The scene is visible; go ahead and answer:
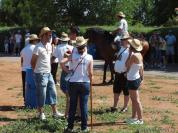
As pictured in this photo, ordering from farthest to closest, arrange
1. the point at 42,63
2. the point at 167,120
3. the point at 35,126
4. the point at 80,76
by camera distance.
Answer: the point at 167,120 → the point at 42,63 → the point at 35,126 → the point at 80,76

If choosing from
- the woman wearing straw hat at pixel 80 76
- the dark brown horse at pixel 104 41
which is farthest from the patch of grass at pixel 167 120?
the dark brown horse at pixel 104 41

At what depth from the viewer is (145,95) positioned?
16000mm

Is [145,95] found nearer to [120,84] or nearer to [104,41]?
[104,41]

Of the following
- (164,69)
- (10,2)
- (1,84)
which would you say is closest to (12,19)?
(10,2)

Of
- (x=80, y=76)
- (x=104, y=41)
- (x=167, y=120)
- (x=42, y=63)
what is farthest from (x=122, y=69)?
(x=104, y=41)

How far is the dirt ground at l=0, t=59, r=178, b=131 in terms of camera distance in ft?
41.9

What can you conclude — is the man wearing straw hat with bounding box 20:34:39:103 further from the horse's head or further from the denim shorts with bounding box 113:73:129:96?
the horse's head

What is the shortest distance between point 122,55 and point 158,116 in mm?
1756

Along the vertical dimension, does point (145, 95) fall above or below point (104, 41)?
below

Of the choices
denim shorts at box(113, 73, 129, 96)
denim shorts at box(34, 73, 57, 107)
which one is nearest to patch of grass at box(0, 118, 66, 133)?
denim shorts at box(34, 73, 57, 107)

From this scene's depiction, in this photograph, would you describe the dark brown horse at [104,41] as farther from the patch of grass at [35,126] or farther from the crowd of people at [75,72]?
the patch of grass at [35,126]

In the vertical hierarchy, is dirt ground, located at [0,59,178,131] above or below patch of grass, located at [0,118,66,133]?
below

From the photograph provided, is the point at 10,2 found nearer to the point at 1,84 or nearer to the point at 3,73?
the point at 3,73

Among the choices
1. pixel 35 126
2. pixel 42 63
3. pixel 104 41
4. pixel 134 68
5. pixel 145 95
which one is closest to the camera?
pixel 35 126
